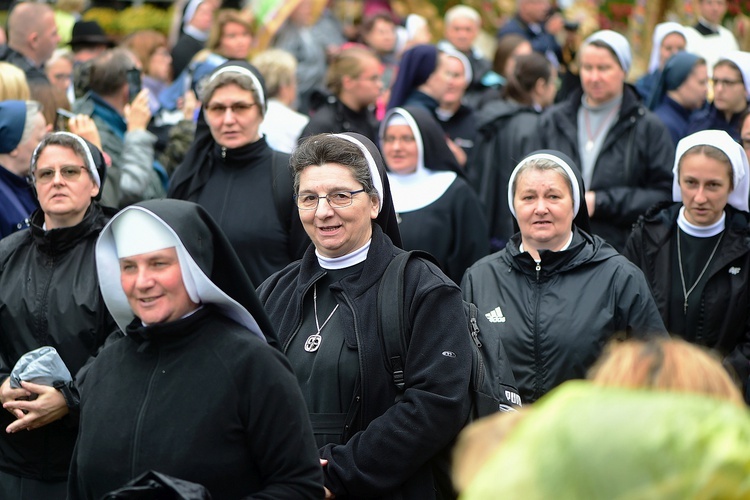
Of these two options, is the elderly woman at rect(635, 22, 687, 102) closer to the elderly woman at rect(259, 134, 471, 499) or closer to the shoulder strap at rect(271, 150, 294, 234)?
the shoulder strap at rect(271, 150, 294, 234)

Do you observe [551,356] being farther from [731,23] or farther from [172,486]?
[731,23]

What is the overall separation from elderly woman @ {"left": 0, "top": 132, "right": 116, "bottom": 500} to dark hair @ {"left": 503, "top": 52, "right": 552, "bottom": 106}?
5107mm

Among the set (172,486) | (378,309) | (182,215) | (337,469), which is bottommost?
(337,469)

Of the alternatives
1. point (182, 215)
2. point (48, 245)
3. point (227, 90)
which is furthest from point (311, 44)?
point (182, 215)

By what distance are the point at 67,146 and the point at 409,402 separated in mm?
2583

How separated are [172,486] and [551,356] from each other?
2642 millimetres

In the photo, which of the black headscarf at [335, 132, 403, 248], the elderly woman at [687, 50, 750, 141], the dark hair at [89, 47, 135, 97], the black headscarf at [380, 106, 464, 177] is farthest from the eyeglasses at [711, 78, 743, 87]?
the black headscarf at [335, 132, 403, 248]

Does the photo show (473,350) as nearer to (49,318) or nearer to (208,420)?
(208,420)

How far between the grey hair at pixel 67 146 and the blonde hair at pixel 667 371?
4.06 meters

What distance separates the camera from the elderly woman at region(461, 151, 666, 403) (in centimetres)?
548

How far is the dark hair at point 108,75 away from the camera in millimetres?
7980

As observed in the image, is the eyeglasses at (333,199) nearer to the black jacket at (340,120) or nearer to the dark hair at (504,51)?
the black jacket at (340,120)

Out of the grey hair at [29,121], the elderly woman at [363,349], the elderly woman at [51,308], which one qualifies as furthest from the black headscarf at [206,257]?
the grey hair at [29,121]

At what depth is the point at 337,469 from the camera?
167 inches
